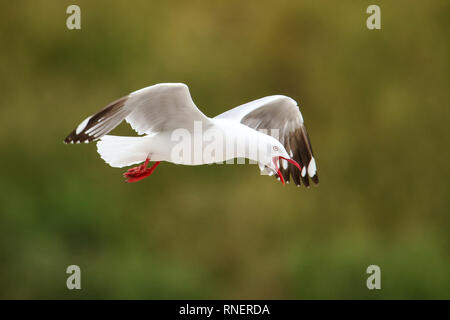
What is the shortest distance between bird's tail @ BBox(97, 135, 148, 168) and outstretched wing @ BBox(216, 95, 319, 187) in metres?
0.62

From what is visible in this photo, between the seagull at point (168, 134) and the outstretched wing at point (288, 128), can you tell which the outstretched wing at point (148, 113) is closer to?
the seagull at point (168, 134)

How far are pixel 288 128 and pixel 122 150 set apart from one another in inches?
35.2

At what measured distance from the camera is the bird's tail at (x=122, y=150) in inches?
108

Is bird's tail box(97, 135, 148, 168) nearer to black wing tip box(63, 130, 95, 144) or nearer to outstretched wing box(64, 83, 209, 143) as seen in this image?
outstretched wing box(64, 83, 209, 143)

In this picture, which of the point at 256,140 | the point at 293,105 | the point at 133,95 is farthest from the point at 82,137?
the point at 293,105

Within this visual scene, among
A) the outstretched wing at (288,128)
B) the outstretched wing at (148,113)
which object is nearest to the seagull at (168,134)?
the outstretched wing at (148,113)

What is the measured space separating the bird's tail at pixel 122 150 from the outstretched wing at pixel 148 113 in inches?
2.6

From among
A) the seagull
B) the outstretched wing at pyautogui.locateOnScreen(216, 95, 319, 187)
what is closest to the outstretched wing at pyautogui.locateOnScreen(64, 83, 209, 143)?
the seagull

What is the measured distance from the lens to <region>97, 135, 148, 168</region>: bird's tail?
8.97ft

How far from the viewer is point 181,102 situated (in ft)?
8.65

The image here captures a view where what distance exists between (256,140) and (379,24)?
201 inches

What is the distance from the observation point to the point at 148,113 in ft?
8.98

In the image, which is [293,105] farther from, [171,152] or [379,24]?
[379,24]

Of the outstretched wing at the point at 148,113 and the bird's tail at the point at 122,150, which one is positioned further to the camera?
the bird's tail at the point at 122,150
